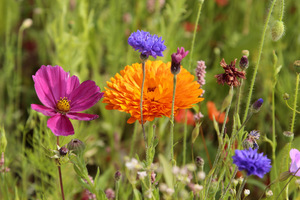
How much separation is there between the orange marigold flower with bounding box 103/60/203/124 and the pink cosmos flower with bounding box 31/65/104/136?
0.04m

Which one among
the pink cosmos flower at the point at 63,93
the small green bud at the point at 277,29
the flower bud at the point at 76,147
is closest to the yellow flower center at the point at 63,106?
the pink cosmos flower at the point at 63,93

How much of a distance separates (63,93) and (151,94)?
157mm

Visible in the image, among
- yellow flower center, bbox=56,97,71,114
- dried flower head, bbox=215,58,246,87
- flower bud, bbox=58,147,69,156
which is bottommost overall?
flower bud, bbox=58,147,69,156

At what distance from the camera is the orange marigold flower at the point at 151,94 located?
663mm

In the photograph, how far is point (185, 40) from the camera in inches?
61.2

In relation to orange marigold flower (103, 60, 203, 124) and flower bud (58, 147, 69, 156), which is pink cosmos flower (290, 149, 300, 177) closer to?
orange marigold flower (103, 60, 203, 124)

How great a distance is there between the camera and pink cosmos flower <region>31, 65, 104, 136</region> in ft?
2.32

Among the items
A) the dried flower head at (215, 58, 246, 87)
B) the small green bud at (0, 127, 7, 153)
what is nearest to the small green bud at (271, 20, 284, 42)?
the dried flower head at (215, 58, 246, 87)

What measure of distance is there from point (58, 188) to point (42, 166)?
0.22 feet

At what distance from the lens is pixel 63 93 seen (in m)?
0.74

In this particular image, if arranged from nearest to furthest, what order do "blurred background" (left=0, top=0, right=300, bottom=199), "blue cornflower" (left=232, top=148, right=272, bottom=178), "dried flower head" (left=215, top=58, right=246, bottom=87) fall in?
"blue cornflower" (left=232, top=148, right=272, bottom=178) → "dried flower head" (left=215, top=58, right=246, bottom=87) → "blurred background" (left=0, top=0, right=300, bottom=199)

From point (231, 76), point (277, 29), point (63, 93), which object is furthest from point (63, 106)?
point (277, 29)

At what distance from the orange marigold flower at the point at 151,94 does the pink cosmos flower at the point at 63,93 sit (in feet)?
0.12

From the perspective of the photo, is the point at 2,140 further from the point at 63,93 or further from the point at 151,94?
the point at 151,94
